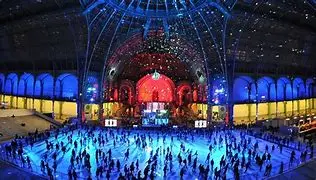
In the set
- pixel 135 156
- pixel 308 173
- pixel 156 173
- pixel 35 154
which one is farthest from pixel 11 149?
pixel 308 173

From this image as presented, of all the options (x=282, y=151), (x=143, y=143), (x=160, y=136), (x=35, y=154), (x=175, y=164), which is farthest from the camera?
(x=160, y=136)

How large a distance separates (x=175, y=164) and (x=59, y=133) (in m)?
20.8

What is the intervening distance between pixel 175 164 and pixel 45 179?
12.4m

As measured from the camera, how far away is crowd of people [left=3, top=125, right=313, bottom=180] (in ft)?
88.6

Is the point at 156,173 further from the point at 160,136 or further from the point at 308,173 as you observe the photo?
the point at 160,136

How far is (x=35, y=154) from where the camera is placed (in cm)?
3325

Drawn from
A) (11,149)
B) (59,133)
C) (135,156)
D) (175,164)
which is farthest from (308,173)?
(59,133)

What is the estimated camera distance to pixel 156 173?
90.7 feet

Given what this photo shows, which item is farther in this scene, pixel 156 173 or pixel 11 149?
pixel 11 149

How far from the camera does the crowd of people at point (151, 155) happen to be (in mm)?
27016

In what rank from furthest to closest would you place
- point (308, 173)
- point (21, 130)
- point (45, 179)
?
1. point (21, 130)
2. point (308, 173)
3. point (45, 179)

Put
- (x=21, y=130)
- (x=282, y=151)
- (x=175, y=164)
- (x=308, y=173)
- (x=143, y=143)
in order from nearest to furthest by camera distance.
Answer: (x=308, y=173)
(x=175, y=164)
(x=282, y=151)
(x=143, y=143)
(x=21, y=130)

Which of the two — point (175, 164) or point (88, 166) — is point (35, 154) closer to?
point (88, 166)

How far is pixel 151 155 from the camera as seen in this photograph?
3450 centimetres
